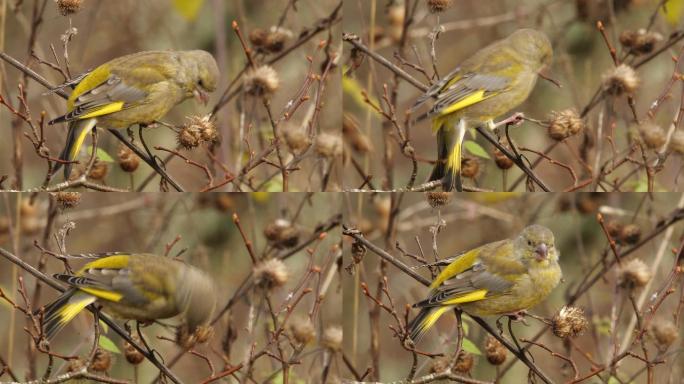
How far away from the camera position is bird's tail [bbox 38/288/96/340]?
14.4 feet

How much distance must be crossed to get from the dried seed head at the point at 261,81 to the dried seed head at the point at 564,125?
3.62ft

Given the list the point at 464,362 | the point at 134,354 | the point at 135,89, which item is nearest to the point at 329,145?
the point at 135,89

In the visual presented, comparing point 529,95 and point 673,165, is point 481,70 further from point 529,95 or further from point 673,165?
point 673,165

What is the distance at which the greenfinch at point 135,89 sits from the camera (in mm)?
4359

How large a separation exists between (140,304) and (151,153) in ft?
1.94

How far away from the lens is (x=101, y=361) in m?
4.57

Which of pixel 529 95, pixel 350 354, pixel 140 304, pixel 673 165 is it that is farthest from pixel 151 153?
Answer: pixel 673 165

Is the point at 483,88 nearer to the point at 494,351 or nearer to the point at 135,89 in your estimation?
the point at 494,351

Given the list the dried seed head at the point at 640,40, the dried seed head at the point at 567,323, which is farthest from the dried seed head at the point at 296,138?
the dried seed head at the point at 640,40

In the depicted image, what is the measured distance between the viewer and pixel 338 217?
4668 mm

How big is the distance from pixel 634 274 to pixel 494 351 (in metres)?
0.65

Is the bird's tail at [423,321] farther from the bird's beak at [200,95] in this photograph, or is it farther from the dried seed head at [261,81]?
the bird's beak at [200,95]

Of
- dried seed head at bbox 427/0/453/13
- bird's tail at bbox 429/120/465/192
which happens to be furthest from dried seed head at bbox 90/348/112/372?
dried seed head at bbox 427/0/453/13

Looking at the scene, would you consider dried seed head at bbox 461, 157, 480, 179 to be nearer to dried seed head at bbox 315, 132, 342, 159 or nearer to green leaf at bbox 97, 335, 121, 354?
dried seed head at bbox 315, 132, 342, 159
